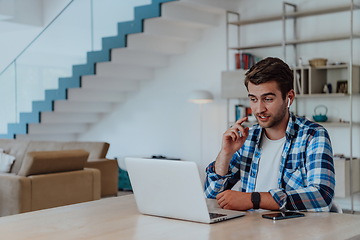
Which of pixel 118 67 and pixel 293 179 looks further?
pixel 118 67

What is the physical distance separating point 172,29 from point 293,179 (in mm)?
5439

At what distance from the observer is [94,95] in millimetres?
8469

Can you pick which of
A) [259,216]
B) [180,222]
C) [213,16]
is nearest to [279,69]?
[259,216]

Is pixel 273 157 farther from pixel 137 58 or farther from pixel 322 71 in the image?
pixel 137 58

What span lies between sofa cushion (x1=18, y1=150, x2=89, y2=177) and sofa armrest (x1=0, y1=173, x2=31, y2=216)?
12 cm

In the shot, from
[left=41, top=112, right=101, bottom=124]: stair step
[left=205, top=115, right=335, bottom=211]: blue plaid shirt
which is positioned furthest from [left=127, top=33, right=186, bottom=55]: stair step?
[left=205, top=115, right=335, bottom=211]: blue plaid shirt

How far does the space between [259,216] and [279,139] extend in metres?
0.46

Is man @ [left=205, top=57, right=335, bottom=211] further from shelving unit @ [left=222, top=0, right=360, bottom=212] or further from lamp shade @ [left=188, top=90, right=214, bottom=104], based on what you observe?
lamp shade @ [left=188, top=90, right=214, bottom=104]

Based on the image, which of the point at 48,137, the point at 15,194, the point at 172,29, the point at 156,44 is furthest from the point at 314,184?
the point at 48,137

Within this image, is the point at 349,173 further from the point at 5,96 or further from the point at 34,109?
the point at 5,96

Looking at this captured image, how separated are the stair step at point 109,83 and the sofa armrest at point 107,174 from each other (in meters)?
1.47

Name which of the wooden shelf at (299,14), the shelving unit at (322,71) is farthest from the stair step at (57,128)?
the wooden shelf at (299,14)

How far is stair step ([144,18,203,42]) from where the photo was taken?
718 cm

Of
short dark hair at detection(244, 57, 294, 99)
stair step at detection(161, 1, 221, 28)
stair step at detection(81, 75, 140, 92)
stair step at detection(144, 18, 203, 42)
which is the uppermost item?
stair step at detection(161, 1, 221, 28)
